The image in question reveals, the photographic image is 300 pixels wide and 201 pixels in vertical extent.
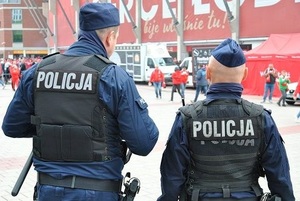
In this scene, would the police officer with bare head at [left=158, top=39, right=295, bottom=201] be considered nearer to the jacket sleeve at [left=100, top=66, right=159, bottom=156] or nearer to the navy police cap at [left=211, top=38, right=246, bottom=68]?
the navy police cap at [left=211, top=38, right=246, bottom=68]

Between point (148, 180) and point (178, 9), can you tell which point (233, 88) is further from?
point (178, 9)

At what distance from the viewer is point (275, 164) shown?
2645mm

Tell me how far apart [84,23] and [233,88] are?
3.08 ft

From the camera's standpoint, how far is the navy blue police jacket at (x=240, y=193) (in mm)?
2641

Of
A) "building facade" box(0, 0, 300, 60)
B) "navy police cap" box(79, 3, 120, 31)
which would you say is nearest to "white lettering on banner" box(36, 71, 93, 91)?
"navy police cap" box(79, 3, 120, 31)

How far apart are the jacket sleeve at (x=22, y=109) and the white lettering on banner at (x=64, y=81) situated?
4.1 inches

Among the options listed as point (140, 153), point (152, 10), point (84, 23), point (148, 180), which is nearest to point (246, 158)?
point (140, 153)

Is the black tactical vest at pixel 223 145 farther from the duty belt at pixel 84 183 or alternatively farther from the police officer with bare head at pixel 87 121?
the duty belt at pixel 84 183

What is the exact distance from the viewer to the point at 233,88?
267 centimetres

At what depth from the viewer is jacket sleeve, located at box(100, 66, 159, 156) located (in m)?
2.49

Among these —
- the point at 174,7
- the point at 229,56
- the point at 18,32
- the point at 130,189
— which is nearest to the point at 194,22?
the point at 174,7

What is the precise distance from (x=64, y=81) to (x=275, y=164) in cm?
128

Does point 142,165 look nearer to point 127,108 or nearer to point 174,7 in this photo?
point 127,108

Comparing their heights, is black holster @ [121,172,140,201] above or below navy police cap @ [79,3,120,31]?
below
